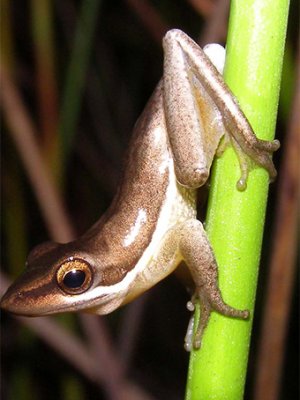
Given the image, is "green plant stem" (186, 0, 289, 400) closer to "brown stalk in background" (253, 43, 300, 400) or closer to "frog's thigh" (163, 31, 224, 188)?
"frog's thigh" (163, 31, 224, 188)

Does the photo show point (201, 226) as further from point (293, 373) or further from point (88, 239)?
point (293, 373)

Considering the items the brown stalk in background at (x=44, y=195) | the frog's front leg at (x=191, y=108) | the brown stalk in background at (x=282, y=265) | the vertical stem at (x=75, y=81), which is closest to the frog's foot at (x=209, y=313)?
the frog's front leg at (x=191, y=108)

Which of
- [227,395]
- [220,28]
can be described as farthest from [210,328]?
[220,28]

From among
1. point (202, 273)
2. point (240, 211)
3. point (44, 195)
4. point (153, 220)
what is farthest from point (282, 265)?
point (240, 211)

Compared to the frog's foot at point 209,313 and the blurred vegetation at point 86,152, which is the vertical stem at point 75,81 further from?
the frog's foot at point 209,313

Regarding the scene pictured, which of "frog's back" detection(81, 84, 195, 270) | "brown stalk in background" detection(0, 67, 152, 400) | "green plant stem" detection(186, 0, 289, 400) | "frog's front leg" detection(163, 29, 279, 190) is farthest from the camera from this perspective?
"brown stalk in background" detection(0, 67, 152, 400)

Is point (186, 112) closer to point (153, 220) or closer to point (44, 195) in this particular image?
point (153, 220)

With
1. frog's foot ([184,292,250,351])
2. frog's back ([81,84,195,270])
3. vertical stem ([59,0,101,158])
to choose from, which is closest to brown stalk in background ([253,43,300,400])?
frog's back ([81,84,195,270])
